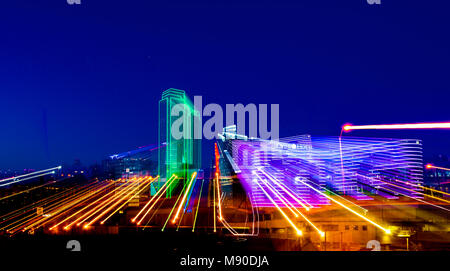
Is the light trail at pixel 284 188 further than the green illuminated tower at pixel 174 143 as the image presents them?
No

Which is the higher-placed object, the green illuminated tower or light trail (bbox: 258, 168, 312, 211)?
the green illuminated tower

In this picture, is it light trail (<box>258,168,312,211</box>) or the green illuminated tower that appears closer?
light trail (<box>258,168,312,211</box>)

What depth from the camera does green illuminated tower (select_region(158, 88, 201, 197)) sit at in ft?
34.4

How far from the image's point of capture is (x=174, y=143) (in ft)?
43.8

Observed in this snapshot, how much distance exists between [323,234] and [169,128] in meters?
7.28

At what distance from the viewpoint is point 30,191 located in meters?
12.2

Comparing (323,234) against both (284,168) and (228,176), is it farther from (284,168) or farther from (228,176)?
(228,176)

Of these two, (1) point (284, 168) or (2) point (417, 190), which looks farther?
(1) point (284, 168)

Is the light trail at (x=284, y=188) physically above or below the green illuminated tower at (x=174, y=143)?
below

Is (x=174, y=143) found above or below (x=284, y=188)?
above

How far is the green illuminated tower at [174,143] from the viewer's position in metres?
10.5

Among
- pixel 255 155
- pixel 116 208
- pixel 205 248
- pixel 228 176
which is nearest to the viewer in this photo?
pixel 205 248

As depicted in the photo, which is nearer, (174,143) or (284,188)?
(284,188)
